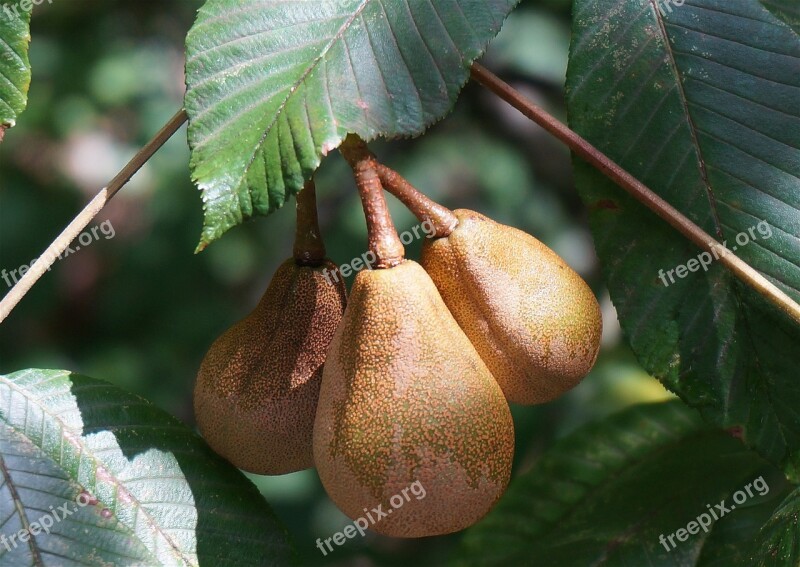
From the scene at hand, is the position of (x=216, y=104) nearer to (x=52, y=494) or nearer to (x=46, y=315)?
(x=52, y=494)

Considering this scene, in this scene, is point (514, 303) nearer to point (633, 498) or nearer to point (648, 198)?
point (648, 198)

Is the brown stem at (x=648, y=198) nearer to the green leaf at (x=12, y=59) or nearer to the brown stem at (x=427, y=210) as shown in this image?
the brown stem at (x=427, y=210)

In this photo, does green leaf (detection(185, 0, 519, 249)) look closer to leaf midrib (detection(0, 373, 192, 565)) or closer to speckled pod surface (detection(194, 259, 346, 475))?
speckled pod surface (detection(194, 259, 346, 475))

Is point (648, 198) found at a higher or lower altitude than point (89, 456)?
higher

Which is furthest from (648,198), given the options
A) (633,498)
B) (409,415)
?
(633,498)

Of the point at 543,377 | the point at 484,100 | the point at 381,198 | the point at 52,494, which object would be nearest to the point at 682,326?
the point at 543,377

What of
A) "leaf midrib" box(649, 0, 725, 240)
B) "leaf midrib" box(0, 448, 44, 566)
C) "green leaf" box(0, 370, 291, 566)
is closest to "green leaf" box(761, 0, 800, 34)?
"leaf midrib" box(649, 0, 725, 240)

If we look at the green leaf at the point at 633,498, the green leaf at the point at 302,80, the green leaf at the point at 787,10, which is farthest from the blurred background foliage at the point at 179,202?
the green leaf at the point at 302,80
